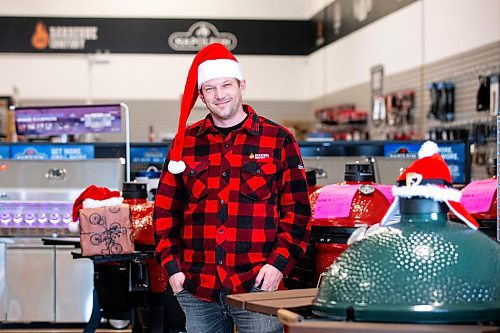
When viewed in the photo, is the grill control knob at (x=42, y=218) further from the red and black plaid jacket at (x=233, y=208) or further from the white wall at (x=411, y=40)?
the white wall at (x=411, y=40)

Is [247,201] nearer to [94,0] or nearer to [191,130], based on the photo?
[191,130]

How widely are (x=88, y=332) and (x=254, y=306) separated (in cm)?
326

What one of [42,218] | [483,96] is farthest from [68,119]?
[483,96]

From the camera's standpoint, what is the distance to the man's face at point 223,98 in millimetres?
3373

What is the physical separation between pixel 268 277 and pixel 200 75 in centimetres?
76

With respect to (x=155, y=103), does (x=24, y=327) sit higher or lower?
lower

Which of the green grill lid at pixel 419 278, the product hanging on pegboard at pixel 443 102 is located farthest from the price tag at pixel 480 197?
the product hanging on pegboard at pixel 443 102

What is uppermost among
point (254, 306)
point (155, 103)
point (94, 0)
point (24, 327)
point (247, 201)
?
point (94, 0)

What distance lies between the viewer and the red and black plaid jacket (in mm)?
3355

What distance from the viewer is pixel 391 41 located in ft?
43.5

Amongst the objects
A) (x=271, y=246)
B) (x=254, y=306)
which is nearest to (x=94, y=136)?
(x=271, y=246)

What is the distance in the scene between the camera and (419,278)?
2.01 meters

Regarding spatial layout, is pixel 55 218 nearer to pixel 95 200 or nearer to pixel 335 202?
pixel 95 200

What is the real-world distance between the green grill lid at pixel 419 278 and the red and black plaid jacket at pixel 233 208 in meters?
1.21
